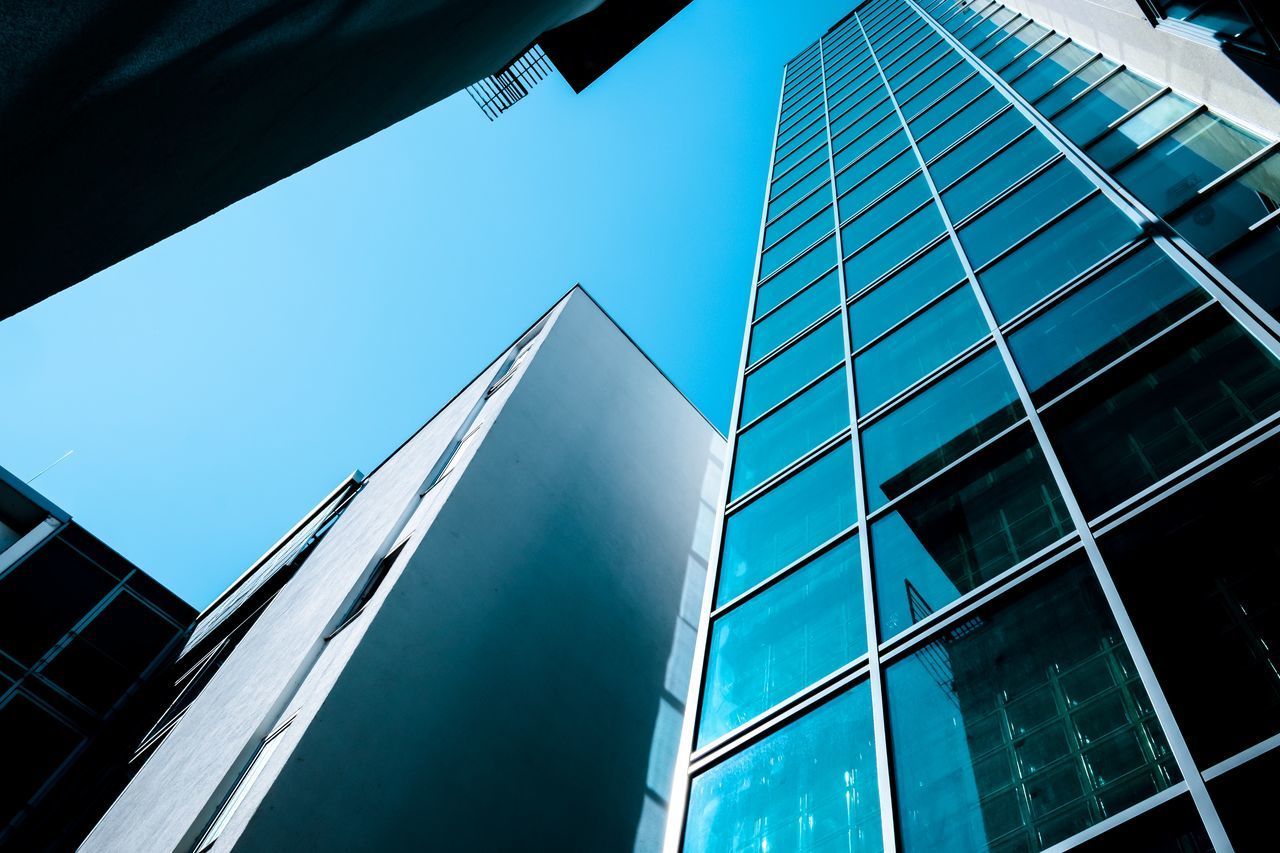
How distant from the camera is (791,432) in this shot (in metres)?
9.81

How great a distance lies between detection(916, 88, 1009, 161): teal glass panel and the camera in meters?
13.6

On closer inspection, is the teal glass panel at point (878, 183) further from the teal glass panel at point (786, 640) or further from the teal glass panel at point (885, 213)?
the teal glass panel at point (786, 640)

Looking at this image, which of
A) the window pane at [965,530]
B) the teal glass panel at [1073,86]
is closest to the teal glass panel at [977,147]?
the teal glass panel at [1073,86]

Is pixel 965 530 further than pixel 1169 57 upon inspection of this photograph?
No

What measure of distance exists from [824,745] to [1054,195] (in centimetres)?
733

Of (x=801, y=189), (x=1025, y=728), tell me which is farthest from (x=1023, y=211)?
(x=801, y=189)

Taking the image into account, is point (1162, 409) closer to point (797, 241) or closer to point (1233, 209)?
point (1233, 209)

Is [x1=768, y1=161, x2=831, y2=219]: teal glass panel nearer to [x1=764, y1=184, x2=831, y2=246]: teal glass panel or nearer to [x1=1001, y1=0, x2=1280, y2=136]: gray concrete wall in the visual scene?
[x1=764, y1=184, x2=831, y2=246]: teal glass panel

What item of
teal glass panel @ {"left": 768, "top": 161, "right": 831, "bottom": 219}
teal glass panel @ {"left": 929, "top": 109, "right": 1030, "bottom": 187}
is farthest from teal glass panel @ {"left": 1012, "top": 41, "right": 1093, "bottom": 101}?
teal glass panel @ {"left": 768, "top": 161, "right": 831, "bottom": 219}

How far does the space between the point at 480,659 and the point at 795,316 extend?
7.26 m

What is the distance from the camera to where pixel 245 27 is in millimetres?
3760

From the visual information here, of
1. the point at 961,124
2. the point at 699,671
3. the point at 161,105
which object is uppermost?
the point at 161,105

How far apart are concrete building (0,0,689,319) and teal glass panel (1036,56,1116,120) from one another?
9533 mm

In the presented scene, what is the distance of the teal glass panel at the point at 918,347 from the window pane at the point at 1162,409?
2.27 metres
